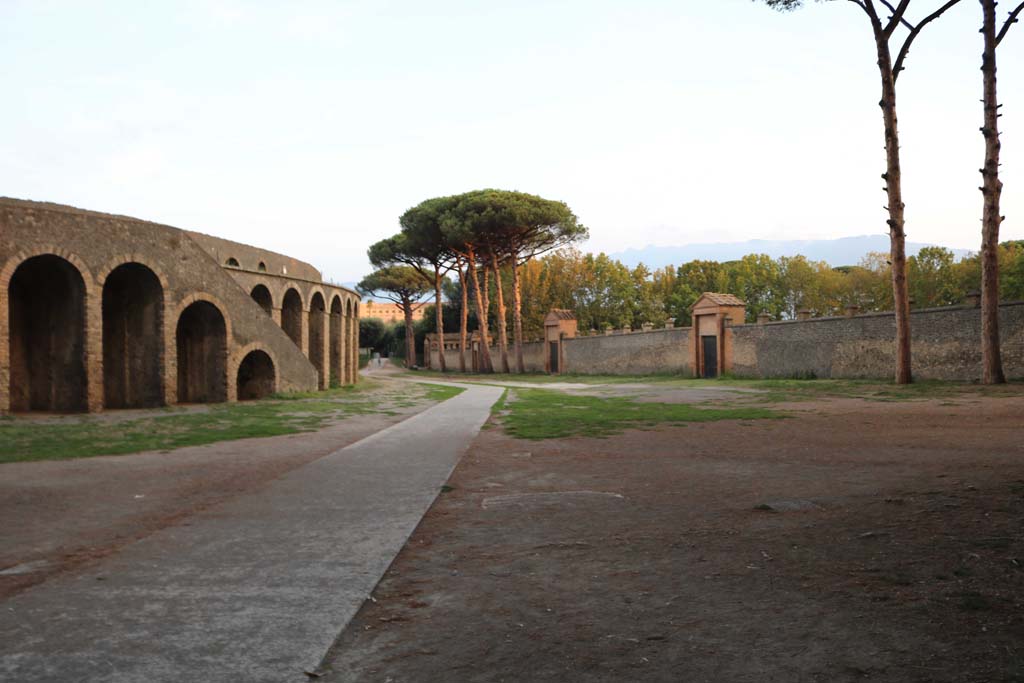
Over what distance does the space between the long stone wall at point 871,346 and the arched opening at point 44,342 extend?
23.0 m

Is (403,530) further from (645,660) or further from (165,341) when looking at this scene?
(165,341)

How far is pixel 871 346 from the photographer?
24641 millimetres

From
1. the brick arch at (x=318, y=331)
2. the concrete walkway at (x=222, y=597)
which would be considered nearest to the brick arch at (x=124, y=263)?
the brick arch at (x=318, y=331)

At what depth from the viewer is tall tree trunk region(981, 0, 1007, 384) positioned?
18.8 m

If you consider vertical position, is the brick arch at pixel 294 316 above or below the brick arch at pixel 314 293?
below

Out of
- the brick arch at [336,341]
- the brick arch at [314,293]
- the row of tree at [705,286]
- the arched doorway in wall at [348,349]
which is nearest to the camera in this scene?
the brick arch at [314,293]

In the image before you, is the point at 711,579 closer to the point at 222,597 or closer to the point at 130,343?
the point at 222,597

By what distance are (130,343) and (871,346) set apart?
73.6 feet

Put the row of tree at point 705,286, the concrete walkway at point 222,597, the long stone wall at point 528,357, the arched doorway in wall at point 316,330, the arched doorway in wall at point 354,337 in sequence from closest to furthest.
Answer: the concrete walkway at point 222,597 < the arched doorway in wall at point 316,330 < the arched doorway in wall at point 354,337 < the long stone wall at point 528,357 < the row of tree at point 705,286

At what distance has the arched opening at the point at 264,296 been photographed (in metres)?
25.9

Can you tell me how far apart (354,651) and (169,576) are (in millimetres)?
1467

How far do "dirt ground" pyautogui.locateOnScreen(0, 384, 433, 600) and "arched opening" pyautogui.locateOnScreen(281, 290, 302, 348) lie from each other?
16687mm

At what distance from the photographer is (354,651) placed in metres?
2.89

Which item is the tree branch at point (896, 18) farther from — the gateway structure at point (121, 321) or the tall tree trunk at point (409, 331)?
the tall tree trunk at point (409, 331)
